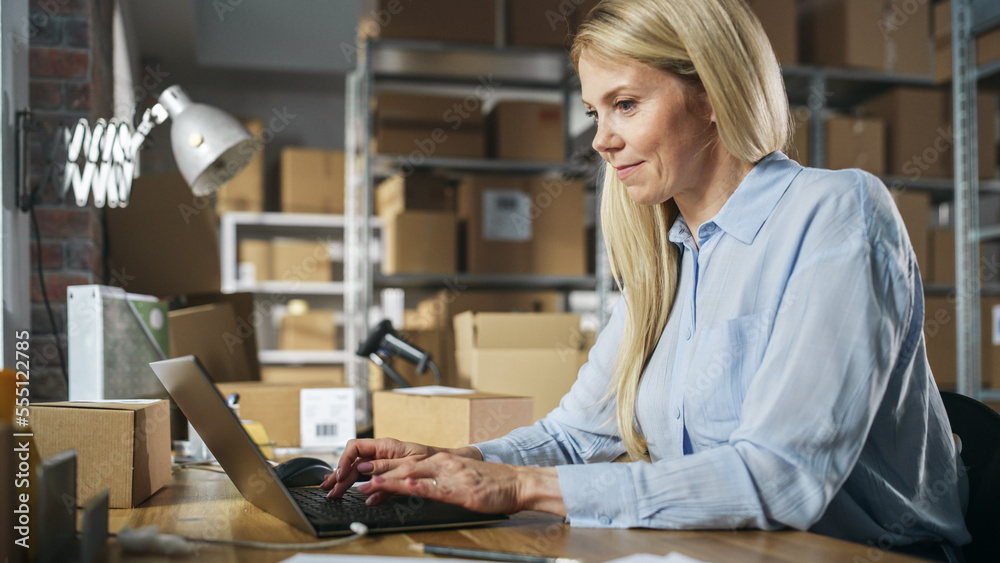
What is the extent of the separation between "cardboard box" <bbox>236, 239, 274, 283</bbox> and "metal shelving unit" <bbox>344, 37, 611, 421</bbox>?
98cm

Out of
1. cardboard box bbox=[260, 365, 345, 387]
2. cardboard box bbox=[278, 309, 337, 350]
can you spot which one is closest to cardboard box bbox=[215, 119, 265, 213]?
cardboard box bbox=[278, 309, 337, 350]

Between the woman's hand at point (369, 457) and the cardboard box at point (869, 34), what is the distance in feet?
9.37

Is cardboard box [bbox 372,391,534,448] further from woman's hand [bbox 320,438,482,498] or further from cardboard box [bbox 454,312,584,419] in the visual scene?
cardboard box [bbox 454,312,584,419]

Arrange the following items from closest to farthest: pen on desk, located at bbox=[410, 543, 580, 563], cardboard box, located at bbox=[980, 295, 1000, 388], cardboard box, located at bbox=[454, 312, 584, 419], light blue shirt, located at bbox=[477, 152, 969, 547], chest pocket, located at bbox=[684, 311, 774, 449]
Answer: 1. pen on desk, located at bbox=[410, 543, 580, 563]
2. light blue shirt, located at bbox=[477, 152, 969, 547]
3. chest pocket, located at bbox=[684, 311, 774, 449]
4. cardboard box, located at bbox=[454, 312, 584, 419]
5. cardboard box, located at bbox=[980, 295, 1000, 388]

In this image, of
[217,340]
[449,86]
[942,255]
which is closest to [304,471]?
[217,340]

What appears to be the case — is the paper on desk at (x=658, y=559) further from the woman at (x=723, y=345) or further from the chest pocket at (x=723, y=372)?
the chest pocket at (x=723, y=372)

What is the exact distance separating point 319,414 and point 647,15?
1120mm

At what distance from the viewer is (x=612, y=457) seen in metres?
1.18

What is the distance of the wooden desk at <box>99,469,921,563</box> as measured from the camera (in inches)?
26.9

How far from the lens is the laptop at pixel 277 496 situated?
775 millimetres

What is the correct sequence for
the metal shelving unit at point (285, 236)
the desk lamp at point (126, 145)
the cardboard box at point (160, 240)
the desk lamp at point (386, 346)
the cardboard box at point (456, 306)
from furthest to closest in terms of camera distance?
the metal shelving unit at point (285, 236)
the cardboard box at point (456, 306)
the desk lamp at point (386, 346)
the cardboard box at point (160, 240)
the desk lamp at point (126, 145)

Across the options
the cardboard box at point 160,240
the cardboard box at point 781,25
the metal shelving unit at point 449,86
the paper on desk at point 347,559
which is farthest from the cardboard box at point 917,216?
the paper on desk at point 347,559

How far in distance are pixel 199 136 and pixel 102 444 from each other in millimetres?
824

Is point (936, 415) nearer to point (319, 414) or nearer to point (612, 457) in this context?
point (612, 457)
